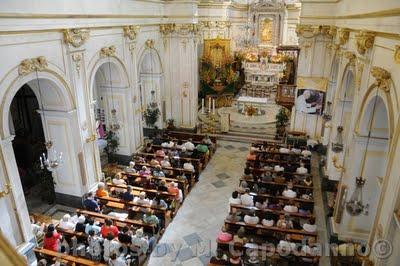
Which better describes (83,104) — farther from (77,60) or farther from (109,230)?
(109,230)

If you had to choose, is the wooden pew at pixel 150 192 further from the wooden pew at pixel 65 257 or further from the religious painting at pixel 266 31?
the religious painting at pixel 266 31

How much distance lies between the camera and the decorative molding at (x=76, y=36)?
892 centimetres

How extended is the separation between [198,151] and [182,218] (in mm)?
3983

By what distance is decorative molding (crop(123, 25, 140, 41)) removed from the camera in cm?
1209

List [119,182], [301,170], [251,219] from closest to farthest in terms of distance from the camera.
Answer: [251,219] → [119,182] → [301,170]

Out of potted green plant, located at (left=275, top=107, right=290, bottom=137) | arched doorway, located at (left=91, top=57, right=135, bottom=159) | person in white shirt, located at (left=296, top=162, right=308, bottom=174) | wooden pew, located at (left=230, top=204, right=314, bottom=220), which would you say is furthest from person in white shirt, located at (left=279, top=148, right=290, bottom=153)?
arched doorway, located at (left=91, top=57, right=135, bottom=159)

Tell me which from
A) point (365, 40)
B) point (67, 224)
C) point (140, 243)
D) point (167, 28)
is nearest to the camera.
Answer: point (365, 40)

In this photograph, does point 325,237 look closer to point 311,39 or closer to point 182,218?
point 182,218

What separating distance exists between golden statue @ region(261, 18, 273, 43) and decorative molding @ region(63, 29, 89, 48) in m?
18.7

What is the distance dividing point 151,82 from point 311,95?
25.0 feet

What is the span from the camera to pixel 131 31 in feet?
40.6

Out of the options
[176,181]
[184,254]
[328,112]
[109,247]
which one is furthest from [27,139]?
[328,112]

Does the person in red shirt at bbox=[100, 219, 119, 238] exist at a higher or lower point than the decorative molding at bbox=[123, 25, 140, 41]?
lower

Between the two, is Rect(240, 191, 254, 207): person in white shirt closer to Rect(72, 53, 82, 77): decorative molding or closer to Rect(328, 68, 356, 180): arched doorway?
Rect(328, 68, 356, 180): arched doorway
